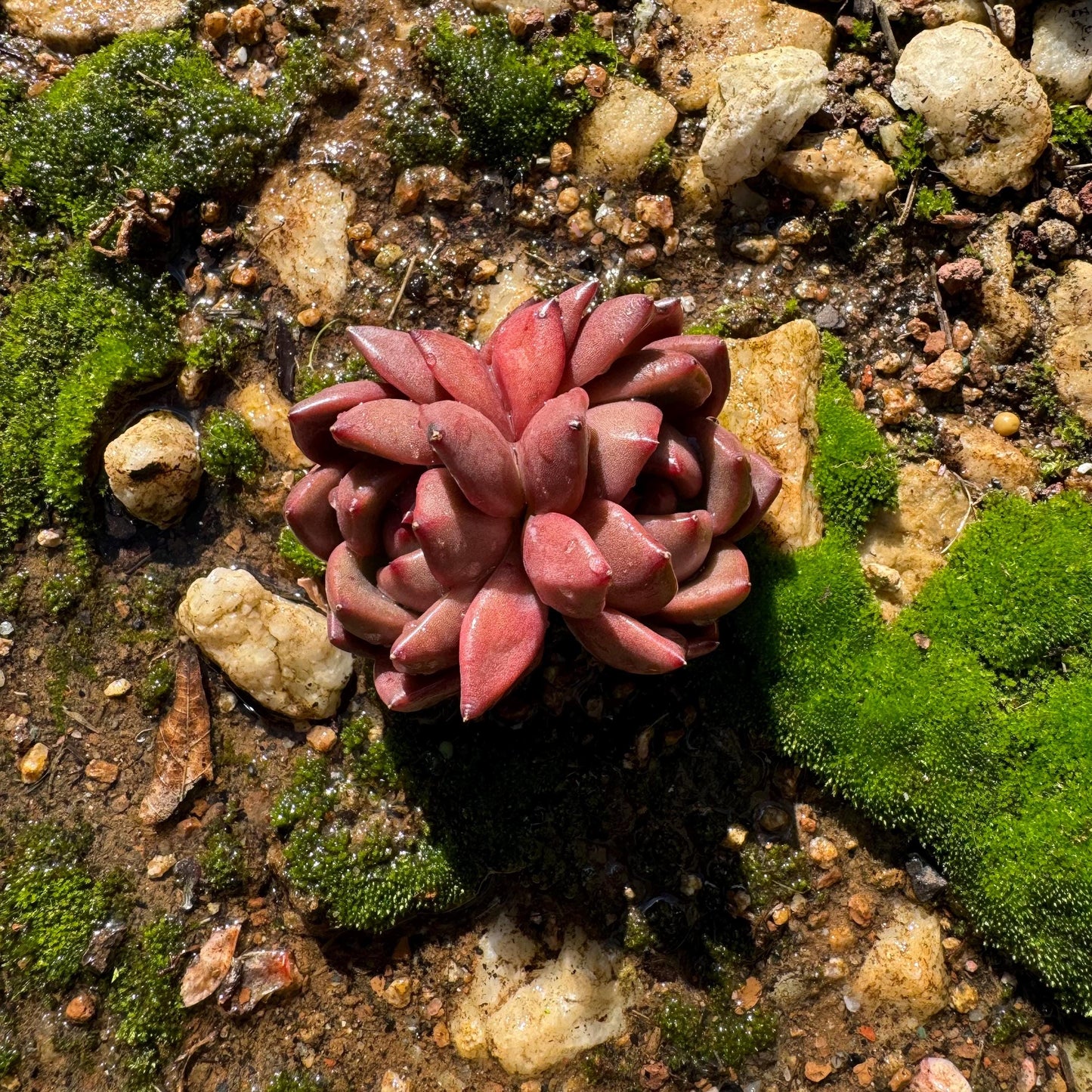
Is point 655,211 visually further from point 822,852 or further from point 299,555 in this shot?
point 822,852

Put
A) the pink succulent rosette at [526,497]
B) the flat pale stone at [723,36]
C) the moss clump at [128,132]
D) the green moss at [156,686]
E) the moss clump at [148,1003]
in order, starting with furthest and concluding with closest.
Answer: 1. the flat pale stone at [723,36]
2. the moss clump at [128,132]
3. the green moss at [156,686]
4. the moss clump at [148,1003]
5. the pink succulent rosette at [526,497]

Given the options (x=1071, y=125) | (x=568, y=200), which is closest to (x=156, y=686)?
(x=568, y=200)

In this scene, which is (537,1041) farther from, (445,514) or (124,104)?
(124,104)

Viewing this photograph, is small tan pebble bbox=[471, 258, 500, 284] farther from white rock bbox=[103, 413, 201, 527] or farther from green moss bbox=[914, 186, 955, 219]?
green moss bbox=[914, 186, 955, 219]

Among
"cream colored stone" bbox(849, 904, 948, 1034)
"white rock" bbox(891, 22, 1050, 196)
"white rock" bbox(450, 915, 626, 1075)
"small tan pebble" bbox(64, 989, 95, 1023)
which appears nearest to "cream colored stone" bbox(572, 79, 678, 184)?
"white rock" bbox(891, 22, 1050, 196)

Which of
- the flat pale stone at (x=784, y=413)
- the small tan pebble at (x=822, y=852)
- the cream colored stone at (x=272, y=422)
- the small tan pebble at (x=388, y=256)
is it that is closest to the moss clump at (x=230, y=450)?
the cream colored stone at (x=272, y=422)

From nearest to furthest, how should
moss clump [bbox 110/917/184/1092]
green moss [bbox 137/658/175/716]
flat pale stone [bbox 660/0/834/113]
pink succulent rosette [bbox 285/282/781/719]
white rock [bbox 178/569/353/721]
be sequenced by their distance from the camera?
pink succulent rosette [bbox 285/282/781/719] → moss clump [bbox 110/917/184/1092] → white rock [bbox 178/569/353/721] → green moss [bbox 137/658/175/716] → flat pale stone [bbox 660/0/834/113]

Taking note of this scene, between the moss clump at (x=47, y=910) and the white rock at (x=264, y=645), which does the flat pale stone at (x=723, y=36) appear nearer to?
the white rock at (x=264, y=645)
